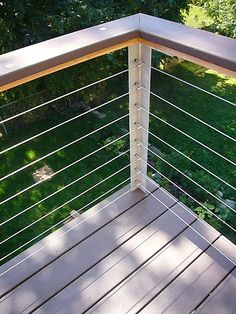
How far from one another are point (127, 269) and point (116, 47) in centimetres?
113

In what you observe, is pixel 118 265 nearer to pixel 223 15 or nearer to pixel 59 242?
pixel 59 242

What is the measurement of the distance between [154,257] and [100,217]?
412 millimetres

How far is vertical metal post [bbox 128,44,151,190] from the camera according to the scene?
1.47 metres

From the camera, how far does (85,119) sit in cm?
430

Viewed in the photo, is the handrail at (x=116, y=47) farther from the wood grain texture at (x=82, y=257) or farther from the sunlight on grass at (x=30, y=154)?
the sunlight on grass at (x=30, y=154)

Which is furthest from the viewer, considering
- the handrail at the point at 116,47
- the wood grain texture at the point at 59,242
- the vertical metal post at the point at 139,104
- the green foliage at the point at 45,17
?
the green foliage at the point at 45,17

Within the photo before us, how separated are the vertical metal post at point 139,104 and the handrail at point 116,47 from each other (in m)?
0.24

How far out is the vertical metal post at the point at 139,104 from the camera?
147 centimetres

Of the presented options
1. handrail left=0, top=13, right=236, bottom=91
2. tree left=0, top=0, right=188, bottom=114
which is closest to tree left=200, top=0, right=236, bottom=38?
tree left=0, top=0, right=188, bottom=114

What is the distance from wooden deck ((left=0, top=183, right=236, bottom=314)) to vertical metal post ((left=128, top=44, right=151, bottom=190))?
0.82ft

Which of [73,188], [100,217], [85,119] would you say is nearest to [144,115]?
[100,217]

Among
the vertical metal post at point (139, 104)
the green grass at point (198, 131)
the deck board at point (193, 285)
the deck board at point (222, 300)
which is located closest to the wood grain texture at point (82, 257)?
the vertical metal post at point (139, 104)

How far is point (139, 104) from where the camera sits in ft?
5.55

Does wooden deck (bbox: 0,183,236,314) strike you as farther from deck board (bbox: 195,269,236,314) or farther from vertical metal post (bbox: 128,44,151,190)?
vertical metal post (bbox: 128,44,151,190)
